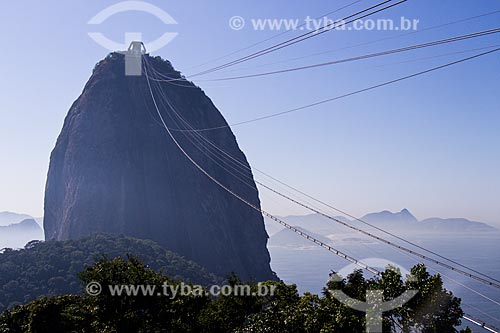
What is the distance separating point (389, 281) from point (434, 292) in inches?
66.6

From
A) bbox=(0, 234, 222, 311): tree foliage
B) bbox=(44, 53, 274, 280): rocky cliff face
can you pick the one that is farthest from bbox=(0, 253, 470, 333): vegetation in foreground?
bbox=(44, 53, 274, 280): rocky cliff face

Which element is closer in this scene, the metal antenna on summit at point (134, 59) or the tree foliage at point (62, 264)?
the tree foliage at point (62, 264)

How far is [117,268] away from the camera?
24312 mm

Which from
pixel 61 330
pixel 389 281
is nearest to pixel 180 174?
pixel 61 330
